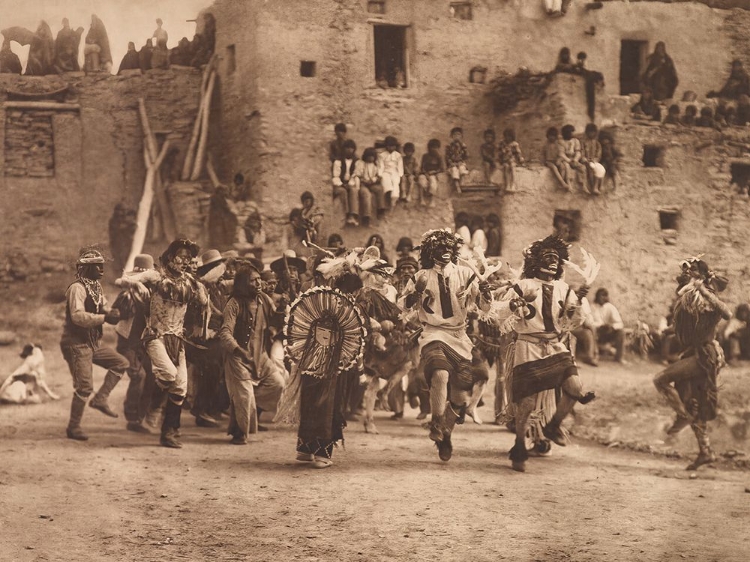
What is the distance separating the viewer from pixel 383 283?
32.1 feet

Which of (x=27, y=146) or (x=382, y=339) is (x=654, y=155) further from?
(x=27, y=146)

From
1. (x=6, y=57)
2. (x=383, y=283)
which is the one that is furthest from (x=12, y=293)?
(x=383, y=283)

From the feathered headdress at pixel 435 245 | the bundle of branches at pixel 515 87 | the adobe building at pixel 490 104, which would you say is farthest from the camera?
the bundle of branches at pixel 515 87

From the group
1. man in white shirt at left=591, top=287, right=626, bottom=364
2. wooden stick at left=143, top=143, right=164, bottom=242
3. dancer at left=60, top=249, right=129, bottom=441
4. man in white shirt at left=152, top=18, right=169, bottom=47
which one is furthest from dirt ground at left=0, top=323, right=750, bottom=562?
man in white shirt at left=152, top=18, right=169, bottom=47

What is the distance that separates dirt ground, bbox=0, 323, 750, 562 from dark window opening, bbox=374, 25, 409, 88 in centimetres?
589

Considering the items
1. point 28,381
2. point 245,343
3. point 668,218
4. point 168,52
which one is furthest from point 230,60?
point 668,218

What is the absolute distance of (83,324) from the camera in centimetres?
894

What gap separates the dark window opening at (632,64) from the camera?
13312 mm

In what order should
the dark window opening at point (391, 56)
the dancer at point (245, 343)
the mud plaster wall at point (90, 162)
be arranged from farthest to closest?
the dark window opening at point (391, 56) → the mud plaster wall at point (90, 162) → the dancer at point (245, 343)

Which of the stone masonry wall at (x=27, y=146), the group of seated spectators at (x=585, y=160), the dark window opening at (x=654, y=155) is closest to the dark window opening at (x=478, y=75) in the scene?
the group of seated spectators at (x=585, y=160)

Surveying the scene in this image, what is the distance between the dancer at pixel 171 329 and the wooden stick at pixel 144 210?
120cm

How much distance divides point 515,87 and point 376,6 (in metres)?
2.15

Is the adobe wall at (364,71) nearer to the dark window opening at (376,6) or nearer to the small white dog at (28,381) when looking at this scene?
the dark window opening at (376,6)

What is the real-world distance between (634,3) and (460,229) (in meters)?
3.46
